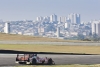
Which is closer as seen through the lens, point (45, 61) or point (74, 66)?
point (74, 66)

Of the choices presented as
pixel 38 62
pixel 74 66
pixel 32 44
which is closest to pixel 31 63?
pixel 38 62

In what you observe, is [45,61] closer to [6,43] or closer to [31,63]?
[31,63]

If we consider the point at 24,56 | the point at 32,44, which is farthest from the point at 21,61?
the point at 32,44

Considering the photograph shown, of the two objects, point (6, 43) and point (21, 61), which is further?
point (6, 43)

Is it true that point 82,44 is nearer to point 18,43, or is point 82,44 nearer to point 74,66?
point 18,43

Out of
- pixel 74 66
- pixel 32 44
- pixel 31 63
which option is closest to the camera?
pixel 74 66

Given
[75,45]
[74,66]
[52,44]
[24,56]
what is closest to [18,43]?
[52,44]

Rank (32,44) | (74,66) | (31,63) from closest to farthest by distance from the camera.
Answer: (74,66)
(31,63)
(32,44)
